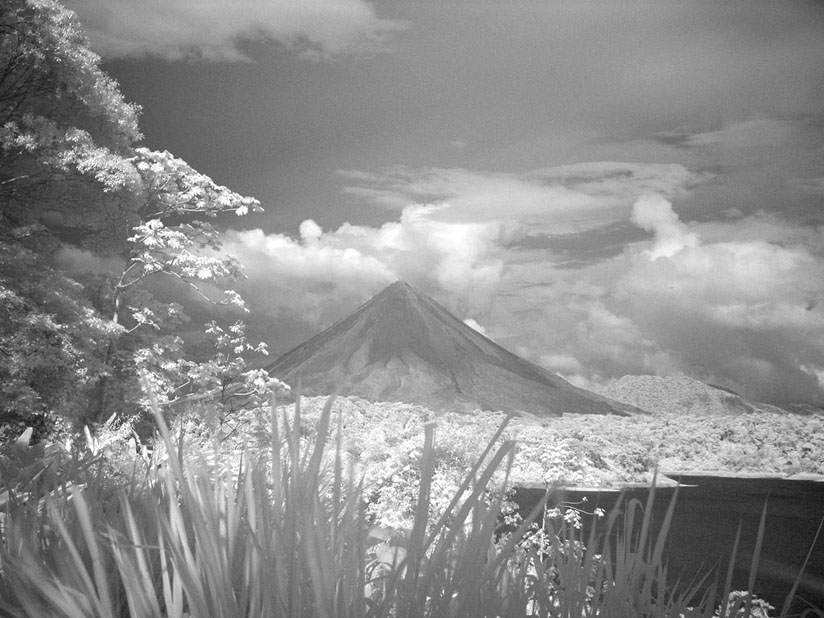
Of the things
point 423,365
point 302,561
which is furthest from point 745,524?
point 423,365

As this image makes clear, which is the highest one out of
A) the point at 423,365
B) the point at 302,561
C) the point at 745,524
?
the point at 423,365

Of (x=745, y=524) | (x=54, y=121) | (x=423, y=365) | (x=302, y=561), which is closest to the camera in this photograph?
(x=302, y=561)

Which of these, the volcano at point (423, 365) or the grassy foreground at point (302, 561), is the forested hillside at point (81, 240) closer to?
the grassy foreground at point (302, 561)

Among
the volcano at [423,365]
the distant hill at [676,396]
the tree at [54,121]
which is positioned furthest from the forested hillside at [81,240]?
the distant hill at [676,396]

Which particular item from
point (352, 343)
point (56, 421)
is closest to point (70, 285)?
point (56, 421)

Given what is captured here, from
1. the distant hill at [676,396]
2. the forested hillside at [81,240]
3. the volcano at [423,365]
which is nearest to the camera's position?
the forested hillside at [81,240]

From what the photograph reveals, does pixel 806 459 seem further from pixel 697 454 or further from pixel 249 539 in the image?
pixel 249 539

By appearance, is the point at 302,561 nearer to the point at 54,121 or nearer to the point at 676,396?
the point at 54,121
